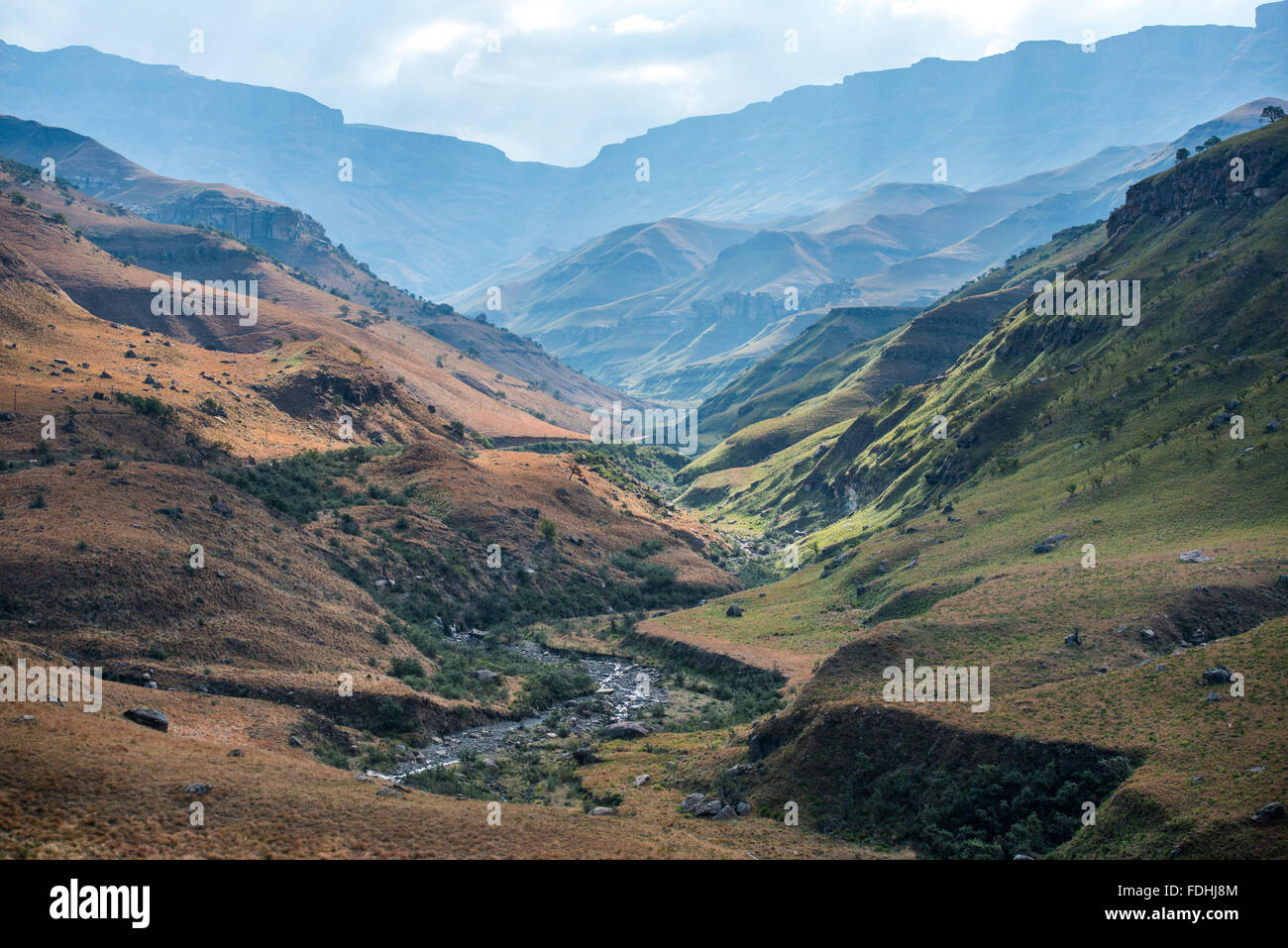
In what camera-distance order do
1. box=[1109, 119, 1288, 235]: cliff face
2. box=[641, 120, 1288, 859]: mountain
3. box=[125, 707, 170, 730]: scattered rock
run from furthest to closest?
box=[1109, 119, 1288, 235]: cliff face → box=[125, 707, 170, 730]: scattered rock → box=[641, 120, 1288, 859]: mountain

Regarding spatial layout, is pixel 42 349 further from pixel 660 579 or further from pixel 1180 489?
pixel 1180 489

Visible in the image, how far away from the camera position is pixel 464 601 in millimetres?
92812

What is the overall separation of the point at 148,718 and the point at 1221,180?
14350 centimetres

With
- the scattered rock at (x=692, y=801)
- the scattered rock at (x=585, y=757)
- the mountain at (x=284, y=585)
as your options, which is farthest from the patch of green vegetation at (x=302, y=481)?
the scattered rock at (x=692, y=801)

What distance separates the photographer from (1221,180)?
127 meters

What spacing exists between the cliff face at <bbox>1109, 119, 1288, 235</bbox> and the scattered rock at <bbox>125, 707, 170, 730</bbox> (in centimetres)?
13746

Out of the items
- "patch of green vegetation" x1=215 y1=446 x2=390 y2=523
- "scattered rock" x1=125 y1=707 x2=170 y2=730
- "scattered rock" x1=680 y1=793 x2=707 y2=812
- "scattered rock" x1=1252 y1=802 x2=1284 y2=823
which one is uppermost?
"patch of green vegetation" x1=215 y1=446 x2=390 y2=523

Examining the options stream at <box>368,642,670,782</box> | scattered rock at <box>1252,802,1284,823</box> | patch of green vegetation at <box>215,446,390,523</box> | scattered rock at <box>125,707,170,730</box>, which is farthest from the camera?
patch of green vegetation at <box>215,446,390,523</box>

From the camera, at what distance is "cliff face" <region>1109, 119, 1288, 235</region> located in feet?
398

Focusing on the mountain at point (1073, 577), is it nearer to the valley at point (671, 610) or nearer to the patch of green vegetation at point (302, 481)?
the valley at point (671, 610)

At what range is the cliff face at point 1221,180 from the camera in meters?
121

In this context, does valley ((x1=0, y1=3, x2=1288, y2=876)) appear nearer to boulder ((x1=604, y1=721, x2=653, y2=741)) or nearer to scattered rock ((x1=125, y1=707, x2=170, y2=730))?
scattered rock ((x1=125, y1=707, x2=170, y2=730))

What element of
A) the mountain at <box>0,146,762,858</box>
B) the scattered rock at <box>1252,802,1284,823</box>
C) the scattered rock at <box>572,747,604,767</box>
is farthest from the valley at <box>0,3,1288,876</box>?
the scattered rock at <box>572,747,604,767</box>
